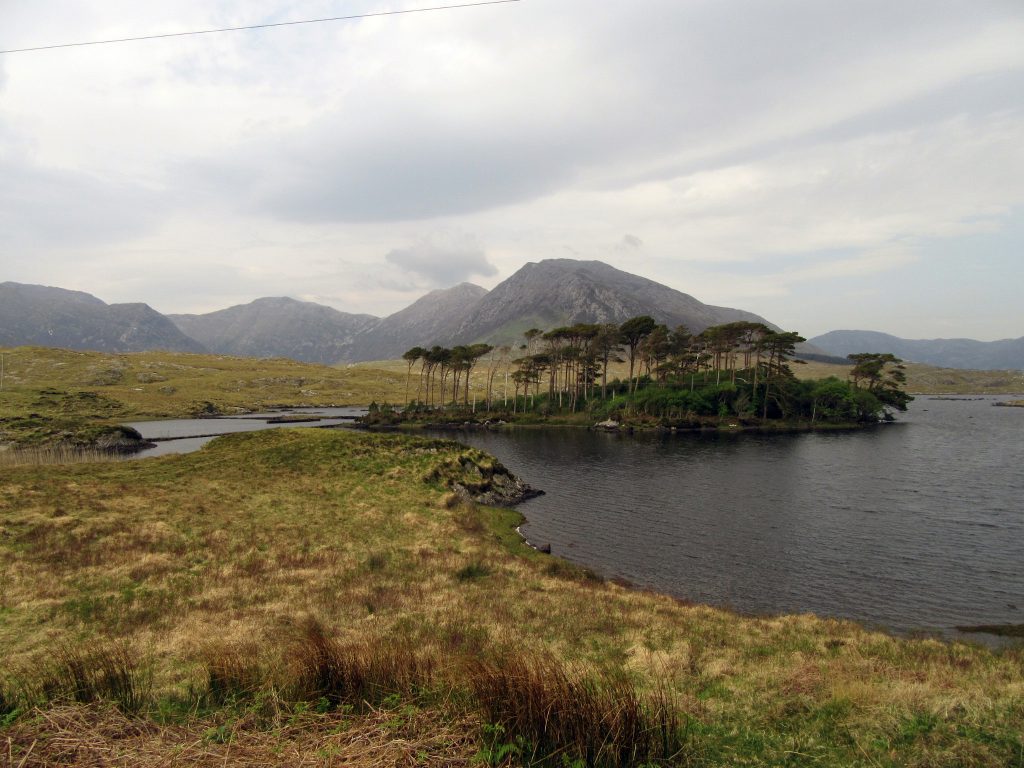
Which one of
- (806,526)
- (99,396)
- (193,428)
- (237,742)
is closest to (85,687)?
(237,742)

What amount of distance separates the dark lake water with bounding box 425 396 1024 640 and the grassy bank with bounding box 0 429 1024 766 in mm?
5245

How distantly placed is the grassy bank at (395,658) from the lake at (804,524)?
5.41m

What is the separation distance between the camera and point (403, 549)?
91.3 feet

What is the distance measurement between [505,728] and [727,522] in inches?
1420

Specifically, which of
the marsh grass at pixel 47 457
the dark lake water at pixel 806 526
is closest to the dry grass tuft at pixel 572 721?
the dark lake water at pixel 806 526

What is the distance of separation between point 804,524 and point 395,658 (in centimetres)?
3738

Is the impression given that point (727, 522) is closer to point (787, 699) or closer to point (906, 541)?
point (906, 541)

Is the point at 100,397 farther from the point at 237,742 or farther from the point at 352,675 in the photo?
the point at 237,742

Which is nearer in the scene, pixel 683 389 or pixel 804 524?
pixel 804 524

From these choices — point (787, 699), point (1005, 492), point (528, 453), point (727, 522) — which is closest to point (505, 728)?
point (787, 699)

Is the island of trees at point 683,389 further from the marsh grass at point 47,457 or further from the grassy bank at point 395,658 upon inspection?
the grassy bank at point 395,658

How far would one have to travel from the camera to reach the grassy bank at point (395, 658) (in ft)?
24.2

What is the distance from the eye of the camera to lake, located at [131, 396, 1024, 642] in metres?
25.5

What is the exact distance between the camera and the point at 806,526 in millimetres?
37406
